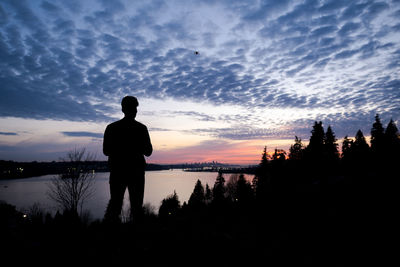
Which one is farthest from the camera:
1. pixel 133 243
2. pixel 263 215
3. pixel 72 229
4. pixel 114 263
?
pixel 263 215

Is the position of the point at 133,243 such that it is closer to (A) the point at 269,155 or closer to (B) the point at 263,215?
(B) the point at 263,215

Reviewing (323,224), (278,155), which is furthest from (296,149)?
(323,224)

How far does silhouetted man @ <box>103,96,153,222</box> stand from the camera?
4.34 m

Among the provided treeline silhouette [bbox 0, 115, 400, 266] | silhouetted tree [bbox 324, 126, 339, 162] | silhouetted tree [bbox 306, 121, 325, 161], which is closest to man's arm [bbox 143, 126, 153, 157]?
treeline silhouette [bbox 0, 115, 400, 266]

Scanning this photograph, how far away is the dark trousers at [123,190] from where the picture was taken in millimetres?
4312

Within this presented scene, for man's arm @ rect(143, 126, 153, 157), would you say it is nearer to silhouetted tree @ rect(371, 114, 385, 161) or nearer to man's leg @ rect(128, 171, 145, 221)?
man's leg @ rect(128, 171, 145, 221)

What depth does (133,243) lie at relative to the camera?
4.41m

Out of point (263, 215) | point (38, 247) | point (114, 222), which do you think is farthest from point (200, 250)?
point (263, 215)

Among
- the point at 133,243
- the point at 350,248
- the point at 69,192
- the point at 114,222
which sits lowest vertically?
the point at 69,192

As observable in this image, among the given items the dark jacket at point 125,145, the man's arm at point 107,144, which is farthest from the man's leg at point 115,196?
the man's arm at point 107,144

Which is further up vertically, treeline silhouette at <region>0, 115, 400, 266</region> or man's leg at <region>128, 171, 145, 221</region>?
man's leg at <region>128, 171, 145, 221</region>

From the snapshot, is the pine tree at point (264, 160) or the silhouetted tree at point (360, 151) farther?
the pine tree at point (264, 160)

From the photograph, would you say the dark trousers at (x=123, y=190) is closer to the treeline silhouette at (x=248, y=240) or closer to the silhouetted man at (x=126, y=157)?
the silhouetted man at (x=126, y=157)

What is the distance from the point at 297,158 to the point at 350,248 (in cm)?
4735
